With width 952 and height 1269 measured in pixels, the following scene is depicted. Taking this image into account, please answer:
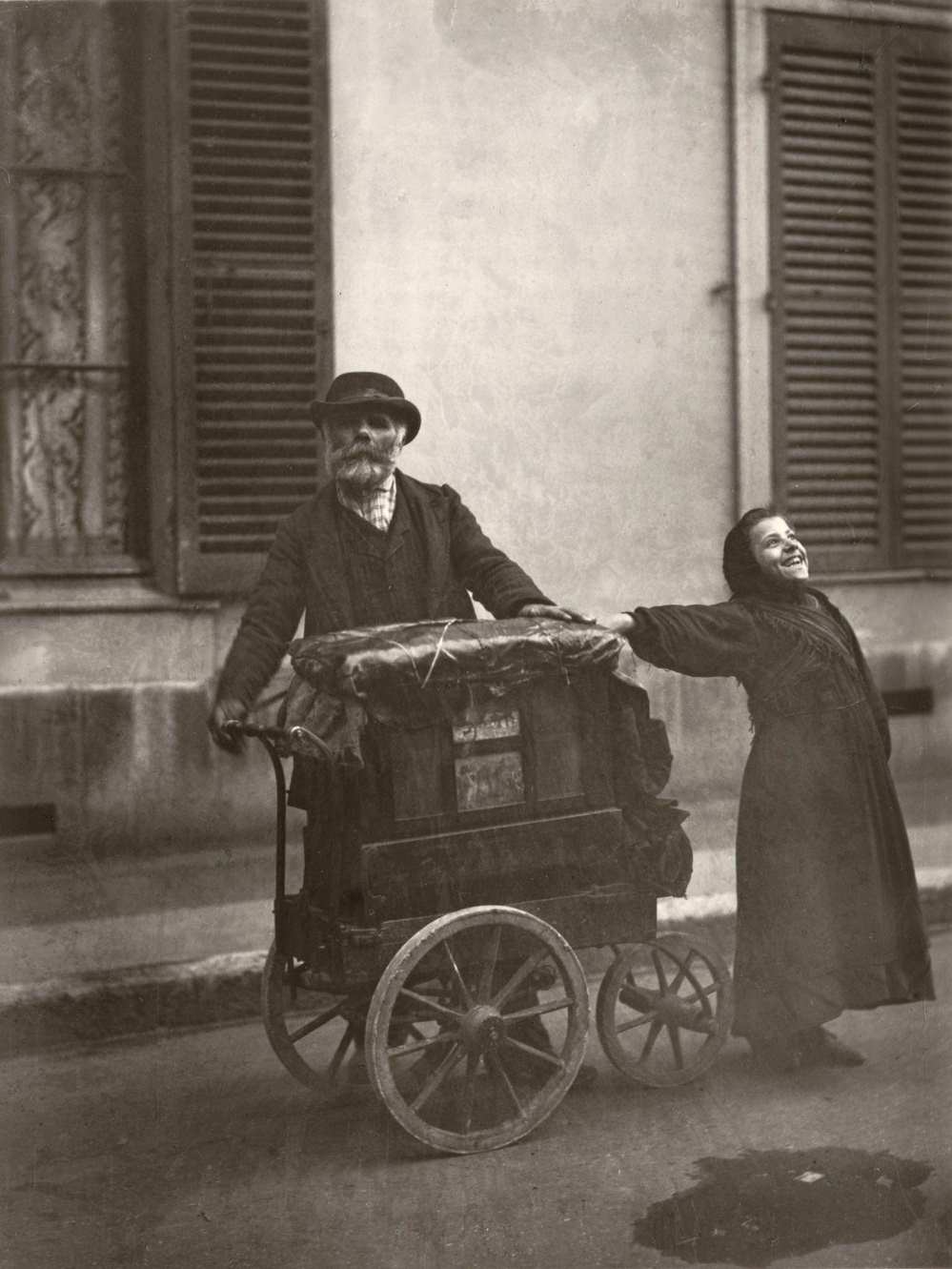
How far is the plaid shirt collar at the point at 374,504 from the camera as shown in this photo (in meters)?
4.08

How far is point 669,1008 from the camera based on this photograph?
415 cm

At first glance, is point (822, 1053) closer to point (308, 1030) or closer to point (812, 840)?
point (812, 840)

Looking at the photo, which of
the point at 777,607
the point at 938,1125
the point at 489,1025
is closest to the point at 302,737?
the point at 489,1025

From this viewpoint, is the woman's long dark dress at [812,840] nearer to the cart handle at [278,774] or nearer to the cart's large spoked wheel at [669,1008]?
the cart's large spoked wheel at [669,1008]

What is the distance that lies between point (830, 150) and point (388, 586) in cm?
246

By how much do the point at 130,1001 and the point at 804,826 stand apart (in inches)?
85.1

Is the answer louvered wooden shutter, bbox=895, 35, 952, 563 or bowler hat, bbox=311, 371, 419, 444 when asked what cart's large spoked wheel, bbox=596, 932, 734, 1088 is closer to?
bowler hat, bbox=311, 371, 419, 444

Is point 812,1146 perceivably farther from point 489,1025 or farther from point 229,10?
point 229,10

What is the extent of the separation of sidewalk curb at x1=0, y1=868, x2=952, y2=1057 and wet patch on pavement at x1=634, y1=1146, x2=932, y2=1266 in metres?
1.54

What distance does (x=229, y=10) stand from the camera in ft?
15.6

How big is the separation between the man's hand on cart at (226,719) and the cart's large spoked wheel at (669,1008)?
1.24 metres

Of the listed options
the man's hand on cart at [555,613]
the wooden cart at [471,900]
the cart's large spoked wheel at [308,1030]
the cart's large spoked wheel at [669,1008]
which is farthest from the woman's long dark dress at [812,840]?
the cart's large spoked wheel at [308,1030]

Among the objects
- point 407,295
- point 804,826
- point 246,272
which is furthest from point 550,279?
point 804,826

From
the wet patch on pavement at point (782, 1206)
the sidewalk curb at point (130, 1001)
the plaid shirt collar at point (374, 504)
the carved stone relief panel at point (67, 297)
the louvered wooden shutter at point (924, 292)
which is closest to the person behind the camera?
the wet patch on pavement at point (782, 1206)
